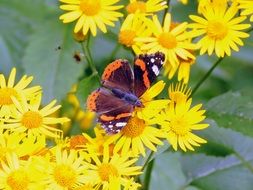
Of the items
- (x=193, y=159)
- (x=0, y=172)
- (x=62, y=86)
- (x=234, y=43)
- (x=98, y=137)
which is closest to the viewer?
(x=0, y=172)

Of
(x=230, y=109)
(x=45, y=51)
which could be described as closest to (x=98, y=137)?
(x=230, y=109)

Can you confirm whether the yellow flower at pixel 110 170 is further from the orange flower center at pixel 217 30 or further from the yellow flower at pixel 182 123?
the orange flower center at pixel 217 30

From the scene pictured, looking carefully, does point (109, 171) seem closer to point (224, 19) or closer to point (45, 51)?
point (224, 19)

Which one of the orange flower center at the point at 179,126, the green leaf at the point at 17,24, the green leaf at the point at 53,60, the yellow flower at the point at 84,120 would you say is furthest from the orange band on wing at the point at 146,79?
the green leaf at the point at 17,24

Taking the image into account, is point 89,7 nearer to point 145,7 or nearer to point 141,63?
point 145,7

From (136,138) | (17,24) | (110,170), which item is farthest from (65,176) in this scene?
(17,24)
